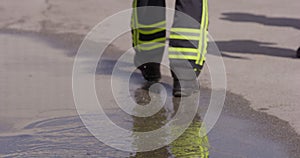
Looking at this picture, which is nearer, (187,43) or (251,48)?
(187,43)

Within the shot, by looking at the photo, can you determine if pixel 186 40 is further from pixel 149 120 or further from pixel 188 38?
pixel 149 120

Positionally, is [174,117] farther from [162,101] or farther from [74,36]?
[74,36]

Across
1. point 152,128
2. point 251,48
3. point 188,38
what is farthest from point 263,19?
point 152,128

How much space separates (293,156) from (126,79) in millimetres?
1869

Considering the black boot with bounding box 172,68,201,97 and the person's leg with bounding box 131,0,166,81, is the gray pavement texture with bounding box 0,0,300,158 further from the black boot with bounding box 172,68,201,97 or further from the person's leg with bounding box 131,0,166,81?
the person's leg with bounding box 131,0,166,81

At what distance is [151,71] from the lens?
5285 mm

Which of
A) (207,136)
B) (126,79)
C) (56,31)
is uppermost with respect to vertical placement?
(207,136)

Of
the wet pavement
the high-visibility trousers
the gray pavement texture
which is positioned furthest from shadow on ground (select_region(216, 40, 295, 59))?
the high-visibility trousers

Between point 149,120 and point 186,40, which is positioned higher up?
point 186,40

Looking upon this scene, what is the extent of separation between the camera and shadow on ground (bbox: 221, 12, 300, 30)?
7.70 metres

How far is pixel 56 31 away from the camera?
286 inches

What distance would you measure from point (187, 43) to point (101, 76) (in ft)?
3.03

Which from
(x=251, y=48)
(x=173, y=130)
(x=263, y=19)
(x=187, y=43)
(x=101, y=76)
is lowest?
(x=263, y=19)

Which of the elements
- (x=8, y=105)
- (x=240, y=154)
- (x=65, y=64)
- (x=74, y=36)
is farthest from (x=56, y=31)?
(x=240, y=154)
